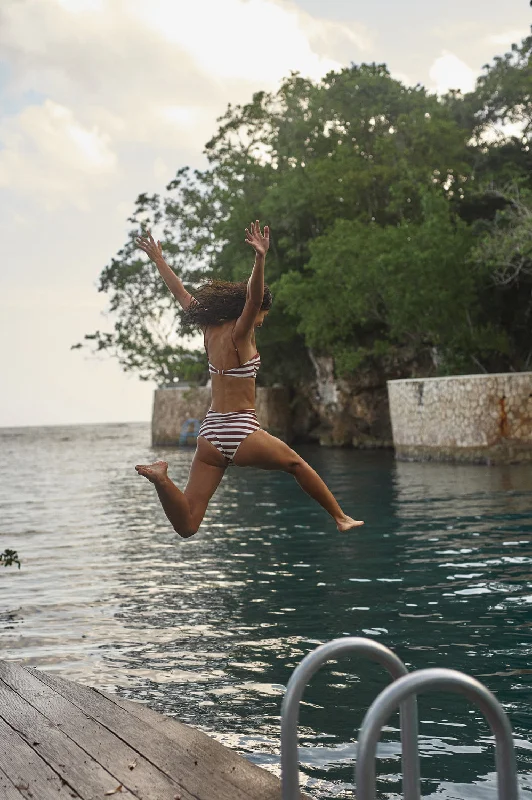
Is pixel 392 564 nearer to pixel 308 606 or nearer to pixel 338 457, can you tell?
pixel 308 606

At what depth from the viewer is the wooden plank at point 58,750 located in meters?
4.36

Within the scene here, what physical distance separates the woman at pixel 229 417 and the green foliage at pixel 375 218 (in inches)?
890

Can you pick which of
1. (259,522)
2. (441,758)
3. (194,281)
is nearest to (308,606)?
(441,758)

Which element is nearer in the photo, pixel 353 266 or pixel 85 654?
pixel 85 654

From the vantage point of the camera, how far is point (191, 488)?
17.6 ft

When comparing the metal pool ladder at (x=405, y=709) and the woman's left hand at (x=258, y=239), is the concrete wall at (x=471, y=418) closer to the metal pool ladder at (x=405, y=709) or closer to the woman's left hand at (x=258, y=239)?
the woman's left hand at (x=258, y=239)

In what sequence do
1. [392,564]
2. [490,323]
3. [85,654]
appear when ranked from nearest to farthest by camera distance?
[85,654], [392,564], [490,323]

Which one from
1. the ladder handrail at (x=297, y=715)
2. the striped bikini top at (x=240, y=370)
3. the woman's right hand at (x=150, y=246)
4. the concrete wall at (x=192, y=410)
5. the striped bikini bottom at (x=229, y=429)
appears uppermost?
the concrete wall at (x=192, y=410)

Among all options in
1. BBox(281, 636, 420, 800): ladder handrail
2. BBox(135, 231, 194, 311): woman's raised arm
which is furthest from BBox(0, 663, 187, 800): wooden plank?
BBox(135, 231, 194, 311): woman's raised arm

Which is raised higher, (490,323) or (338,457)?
(490,323)

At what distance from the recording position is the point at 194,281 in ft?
155

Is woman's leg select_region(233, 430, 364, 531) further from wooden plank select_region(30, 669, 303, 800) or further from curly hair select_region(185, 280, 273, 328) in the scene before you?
wooden plank select_region(30, 669, 303, 800)

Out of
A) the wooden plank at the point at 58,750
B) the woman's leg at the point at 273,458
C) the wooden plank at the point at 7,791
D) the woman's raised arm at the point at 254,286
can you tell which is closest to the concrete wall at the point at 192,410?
the wooden plank at the point at 58,750

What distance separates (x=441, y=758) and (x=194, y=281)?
42.2 metres
